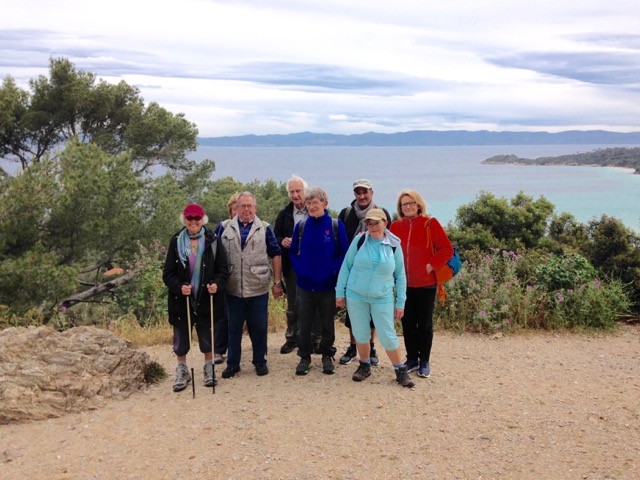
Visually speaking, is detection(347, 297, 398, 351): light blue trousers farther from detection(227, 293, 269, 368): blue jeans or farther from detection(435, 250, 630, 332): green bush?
detection(435, 250, 630, 332): green bush

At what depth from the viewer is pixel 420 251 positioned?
518cm

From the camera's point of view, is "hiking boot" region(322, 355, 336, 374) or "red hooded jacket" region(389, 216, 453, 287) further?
"hiking boot" region(322, 355, 336, 374)

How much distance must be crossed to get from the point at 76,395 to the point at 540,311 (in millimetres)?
5681

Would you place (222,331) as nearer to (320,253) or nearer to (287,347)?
(287,347)

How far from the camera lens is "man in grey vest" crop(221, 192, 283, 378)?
5199 mm

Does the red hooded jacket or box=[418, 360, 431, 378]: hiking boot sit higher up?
the red hooded jacket

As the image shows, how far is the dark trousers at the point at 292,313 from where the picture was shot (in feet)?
19.5

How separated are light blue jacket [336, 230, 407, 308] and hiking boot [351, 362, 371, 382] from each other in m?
0.72

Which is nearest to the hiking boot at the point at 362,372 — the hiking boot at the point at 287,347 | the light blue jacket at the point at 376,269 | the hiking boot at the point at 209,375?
the light blue jacket at the point at 376,269

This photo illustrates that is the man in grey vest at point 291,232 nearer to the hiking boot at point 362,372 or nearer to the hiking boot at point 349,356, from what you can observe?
the hiking boot at point 349,356

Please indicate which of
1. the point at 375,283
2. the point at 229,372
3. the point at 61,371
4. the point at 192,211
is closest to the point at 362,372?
the point at 375,283

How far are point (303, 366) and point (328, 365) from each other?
0.79 feet

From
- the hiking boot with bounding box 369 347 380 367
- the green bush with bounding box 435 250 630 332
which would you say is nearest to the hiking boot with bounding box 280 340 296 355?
the hiking boot with bounding box 369 347 380 367

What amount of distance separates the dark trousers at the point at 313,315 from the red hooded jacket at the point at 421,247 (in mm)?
769
